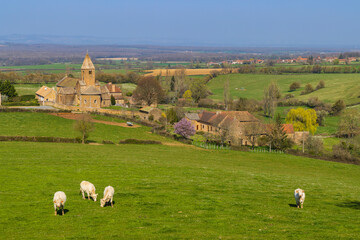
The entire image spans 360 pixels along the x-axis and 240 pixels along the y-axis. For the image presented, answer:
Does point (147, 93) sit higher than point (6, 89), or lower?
lower

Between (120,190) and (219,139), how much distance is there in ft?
158

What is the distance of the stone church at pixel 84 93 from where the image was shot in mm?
101562

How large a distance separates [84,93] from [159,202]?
8245 centimetres

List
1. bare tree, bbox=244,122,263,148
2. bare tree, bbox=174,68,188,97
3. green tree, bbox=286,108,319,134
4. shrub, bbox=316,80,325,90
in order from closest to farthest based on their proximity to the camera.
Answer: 1. bare tree, bbox=244,122,263,148
2. green tree, bbox=286,108,319,134
3. bare tree, bbox=174,68,188,97
4. shrub, bbox=316,80,325,90

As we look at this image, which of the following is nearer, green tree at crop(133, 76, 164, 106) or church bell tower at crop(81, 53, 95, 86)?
church bell tower at crop(81, 53, 95, 86)

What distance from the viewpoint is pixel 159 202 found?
2297 centimetres

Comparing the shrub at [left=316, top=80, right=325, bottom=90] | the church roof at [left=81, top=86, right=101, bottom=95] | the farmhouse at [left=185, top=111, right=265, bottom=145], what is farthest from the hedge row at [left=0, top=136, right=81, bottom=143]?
the shrub at [left=316, top=80, right=325, bottom=90]

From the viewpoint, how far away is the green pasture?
59.8 meters

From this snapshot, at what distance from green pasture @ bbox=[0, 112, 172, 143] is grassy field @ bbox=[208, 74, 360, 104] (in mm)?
Result: 87404

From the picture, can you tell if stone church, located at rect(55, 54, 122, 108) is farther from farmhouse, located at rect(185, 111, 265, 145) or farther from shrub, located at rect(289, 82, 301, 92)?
shrub, located at rect(289, 82, 301, 92)

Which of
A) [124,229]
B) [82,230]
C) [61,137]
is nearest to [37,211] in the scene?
[82,230]

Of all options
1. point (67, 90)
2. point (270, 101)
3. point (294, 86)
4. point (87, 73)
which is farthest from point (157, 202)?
point (294, 86)

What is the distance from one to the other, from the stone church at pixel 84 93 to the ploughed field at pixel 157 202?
57695mm

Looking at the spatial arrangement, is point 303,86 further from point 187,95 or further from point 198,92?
point 187,95
